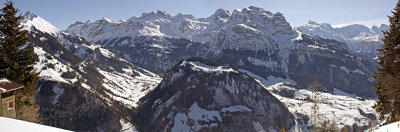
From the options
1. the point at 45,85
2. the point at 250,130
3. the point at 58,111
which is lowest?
the point at 250,130

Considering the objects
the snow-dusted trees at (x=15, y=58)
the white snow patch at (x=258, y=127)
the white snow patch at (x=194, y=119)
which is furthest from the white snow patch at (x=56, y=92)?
the snow-dusted trees at (x=15, y=58)

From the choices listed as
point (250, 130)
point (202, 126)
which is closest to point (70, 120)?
point (202, 126)

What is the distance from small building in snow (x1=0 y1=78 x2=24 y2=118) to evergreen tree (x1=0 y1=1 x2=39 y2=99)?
590 cm

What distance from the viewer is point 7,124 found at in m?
15.3

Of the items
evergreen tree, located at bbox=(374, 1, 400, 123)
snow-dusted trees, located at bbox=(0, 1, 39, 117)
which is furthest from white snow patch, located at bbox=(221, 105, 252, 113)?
snow-dusted trees, located at bbox=(0, 1, 39, 117)

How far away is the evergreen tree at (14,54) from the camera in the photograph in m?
40.6

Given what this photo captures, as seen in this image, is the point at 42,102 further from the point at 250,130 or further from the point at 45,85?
the point at 250,130

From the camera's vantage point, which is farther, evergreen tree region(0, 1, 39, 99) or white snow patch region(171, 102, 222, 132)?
white snow patch region(171, 102, 222, 132)

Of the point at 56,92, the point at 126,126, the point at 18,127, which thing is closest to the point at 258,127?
the point at 126,126

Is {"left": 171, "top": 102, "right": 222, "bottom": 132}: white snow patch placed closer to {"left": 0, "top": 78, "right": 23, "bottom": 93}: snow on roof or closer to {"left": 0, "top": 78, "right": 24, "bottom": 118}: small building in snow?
{"left": 0, "top": 78, "right": 24, "bottom": 118}: small building in snow

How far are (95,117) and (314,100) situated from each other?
589 ft

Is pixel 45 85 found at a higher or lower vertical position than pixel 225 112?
higher

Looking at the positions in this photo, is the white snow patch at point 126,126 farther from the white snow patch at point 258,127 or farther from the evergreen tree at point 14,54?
the evergreen tree at point 14,54

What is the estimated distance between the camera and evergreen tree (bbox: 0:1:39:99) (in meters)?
40.6
